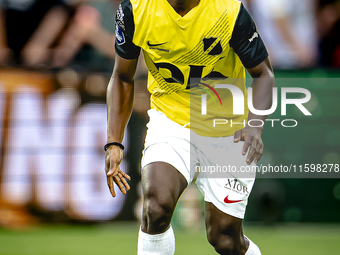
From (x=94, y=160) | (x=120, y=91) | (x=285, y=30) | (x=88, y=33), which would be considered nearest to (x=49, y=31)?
(x=88, y=33)

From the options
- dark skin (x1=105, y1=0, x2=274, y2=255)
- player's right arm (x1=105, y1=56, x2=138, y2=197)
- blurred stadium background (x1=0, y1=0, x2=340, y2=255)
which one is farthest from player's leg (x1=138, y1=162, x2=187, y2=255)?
blurred stadium background (x1=0, y1=0, x2=340, y2=255)

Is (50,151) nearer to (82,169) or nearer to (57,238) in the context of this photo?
(82,169)

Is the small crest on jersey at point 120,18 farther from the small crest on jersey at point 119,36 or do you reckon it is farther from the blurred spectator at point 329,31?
the blurred spectator at point 329,31

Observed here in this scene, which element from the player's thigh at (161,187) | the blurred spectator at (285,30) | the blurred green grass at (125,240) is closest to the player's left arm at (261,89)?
the player's thigh at (161,187)

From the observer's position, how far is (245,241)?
11.6 ft

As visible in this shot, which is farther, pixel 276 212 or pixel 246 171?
pixel 276 212

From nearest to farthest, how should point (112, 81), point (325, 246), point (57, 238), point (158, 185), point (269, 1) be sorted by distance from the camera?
point (158, 185)
point (112, 81)
point (325, 246)
point (57, 238)
point (269, 1)

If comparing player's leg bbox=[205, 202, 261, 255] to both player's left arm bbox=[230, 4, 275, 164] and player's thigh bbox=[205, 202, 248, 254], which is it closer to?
player's thigh bbox=[205, 202, 248, 254]

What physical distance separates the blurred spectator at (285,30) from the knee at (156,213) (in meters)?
5.13

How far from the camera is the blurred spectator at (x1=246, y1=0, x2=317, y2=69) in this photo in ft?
25.1

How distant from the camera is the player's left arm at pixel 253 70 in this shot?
3.12 m

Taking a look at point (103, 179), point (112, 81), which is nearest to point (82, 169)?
point (103, 179)

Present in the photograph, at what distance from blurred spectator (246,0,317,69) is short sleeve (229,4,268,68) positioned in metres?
4.45

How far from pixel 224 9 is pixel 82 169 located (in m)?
3.87
